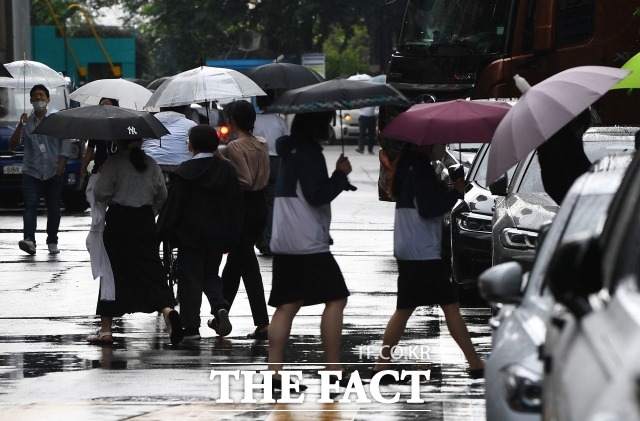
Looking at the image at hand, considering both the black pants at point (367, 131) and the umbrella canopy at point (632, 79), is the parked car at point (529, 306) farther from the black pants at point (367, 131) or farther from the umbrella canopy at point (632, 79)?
the black pants at point (367, 131)

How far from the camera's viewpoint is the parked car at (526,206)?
37.2ft

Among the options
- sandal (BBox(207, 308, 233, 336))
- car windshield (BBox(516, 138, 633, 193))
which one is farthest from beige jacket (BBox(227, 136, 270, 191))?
car windshield (BBox(516, 138, 633, 193))

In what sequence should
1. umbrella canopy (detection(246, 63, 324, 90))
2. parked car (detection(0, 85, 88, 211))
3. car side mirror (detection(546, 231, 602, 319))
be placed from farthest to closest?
1. parked car (detection(0, 85, 88, 211))
2. umbrella canopy (detection(246, 63, 324, 90))
3. car side mirror (detection(546, 231, 602, 319))

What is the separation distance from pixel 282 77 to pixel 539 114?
7262mm

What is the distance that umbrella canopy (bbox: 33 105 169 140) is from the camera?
35.6ft

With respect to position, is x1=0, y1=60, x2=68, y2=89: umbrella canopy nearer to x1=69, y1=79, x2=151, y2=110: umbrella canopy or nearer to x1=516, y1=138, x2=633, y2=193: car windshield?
x1=69, y1=79, x2=151, y2=110: umbrella canopy

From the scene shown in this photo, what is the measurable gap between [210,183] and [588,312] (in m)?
6.97

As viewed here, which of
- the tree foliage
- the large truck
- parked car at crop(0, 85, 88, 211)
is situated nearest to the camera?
the large truck

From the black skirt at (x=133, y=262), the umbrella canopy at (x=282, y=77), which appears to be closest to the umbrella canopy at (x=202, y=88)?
the umbrella canopy at (x=282, y=77)

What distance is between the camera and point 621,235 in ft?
15.0

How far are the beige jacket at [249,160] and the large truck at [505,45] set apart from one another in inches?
226

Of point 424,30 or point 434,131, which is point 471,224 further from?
point 424,30

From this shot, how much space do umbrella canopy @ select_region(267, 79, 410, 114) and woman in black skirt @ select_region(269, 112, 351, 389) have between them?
0.53 ft

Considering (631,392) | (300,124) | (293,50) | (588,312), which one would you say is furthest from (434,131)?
(293,50)
